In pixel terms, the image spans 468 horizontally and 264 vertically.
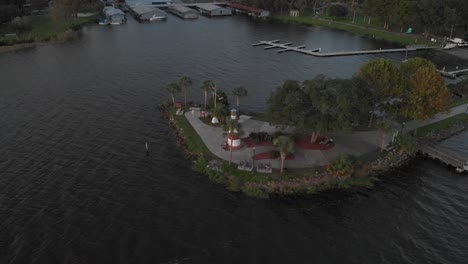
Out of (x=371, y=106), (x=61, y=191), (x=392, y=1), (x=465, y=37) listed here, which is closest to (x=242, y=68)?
(x=371, y=106)

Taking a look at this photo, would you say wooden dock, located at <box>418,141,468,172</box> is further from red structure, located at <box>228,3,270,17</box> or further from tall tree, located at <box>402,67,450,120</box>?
red structure, located at <box>228,3,270,17</box>

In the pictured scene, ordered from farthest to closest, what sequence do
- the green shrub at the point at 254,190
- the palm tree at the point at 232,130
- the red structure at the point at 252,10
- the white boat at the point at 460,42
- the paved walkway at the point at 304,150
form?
the red structure at the point at 252,10
the white boat at the point at 460,42
the paved walkway at the point at 304,150
the palm tree at the point at 232,130
the green shrub at the point at 254,190

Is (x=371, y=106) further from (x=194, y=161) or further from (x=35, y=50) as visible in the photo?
(x=35, y=50)

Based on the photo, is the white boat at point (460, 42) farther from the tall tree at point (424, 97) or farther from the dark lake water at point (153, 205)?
the tall tree at point (424, 97)

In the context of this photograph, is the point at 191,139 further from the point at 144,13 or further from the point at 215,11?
the point at 215,11

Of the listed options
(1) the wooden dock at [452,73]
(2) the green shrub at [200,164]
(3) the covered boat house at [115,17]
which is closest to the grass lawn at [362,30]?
(1) the wooden dock at [452,73]

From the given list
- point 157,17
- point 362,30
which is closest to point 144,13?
point 157,17
